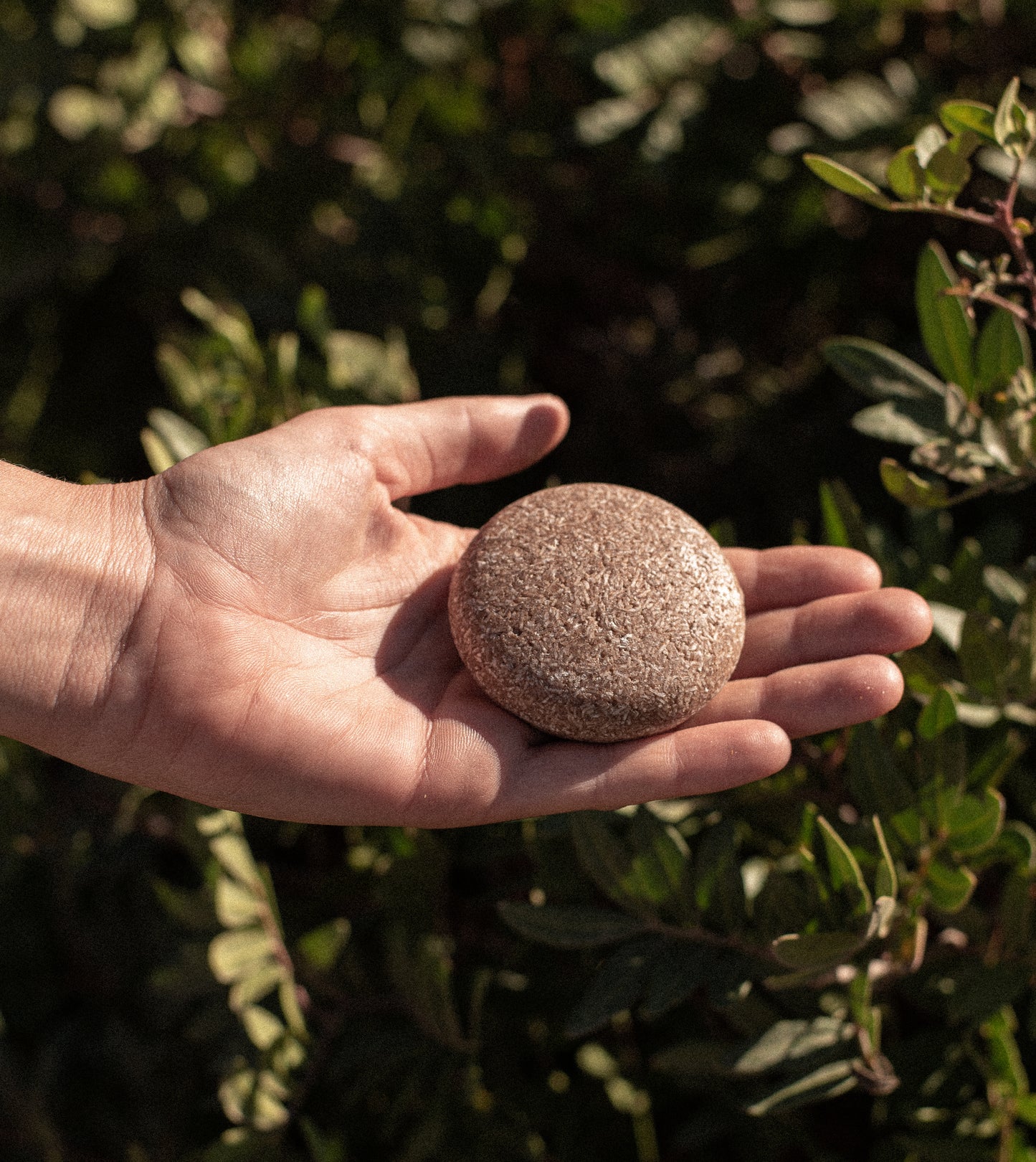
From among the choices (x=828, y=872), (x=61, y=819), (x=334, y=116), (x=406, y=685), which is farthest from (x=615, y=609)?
(x=334, y=116)

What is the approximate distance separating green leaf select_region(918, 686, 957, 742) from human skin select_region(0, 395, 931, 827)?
0.06 meters

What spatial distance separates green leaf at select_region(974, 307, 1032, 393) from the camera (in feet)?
4.75

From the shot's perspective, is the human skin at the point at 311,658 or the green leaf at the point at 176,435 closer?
the human skin at the point at 311,658

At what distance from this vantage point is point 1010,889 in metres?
1.41

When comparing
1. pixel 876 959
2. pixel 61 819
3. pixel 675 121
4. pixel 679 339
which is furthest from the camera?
pixel 679 339

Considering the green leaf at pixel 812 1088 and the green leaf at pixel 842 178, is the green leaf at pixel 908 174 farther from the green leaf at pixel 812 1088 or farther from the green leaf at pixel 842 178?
the green leaf at pixel 812 1088

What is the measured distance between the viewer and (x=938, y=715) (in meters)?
1.34

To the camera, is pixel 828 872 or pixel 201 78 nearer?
pixel 828 872

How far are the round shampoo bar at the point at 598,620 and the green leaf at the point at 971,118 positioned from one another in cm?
67

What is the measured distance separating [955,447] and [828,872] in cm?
64

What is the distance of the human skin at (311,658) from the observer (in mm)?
1374

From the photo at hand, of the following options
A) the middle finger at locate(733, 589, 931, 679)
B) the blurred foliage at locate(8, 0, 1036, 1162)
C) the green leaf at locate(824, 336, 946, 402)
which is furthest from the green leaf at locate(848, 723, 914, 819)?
the green leaf at locate(824, 336, 946, 402)

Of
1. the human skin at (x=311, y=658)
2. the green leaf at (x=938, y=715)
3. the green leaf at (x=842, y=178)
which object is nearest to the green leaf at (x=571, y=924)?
the human skin at (x=311, y=658)

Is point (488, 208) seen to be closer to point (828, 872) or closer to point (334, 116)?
point (334, 116)
